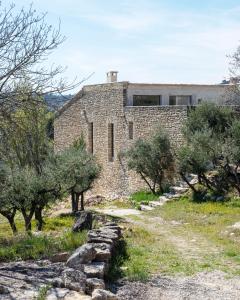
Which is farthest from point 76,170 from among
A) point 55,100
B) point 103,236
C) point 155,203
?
point 55,100

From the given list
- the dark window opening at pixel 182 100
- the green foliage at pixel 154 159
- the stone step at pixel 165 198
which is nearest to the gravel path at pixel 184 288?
the stone step at pixel 165 198

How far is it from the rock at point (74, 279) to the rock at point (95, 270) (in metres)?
0.24

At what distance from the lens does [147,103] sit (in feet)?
100

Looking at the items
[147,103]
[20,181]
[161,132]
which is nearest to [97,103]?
[147,103]

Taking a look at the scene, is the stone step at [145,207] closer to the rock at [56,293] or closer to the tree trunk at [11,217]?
the tree trunk at [11,217]

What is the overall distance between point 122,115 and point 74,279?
21.7m

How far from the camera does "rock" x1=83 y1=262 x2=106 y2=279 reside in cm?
787

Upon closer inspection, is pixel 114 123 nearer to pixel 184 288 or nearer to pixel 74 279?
pixel 184 288

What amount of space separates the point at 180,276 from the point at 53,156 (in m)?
11.9

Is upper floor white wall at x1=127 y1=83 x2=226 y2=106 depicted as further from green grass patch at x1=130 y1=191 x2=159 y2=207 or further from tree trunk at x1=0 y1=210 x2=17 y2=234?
tree trunk at x1=0 y1=210 x2=17 y2=234

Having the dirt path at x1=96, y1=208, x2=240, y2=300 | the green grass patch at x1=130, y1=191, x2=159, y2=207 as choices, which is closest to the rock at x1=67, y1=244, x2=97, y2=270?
the dirt path at x1=96, y1=208, x2=240, y2=300

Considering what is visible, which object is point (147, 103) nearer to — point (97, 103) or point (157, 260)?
point (97, 103)

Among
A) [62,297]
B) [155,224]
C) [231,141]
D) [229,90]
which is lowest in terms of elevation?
[155,224]

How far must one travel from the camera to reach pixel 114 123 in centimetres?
2966
